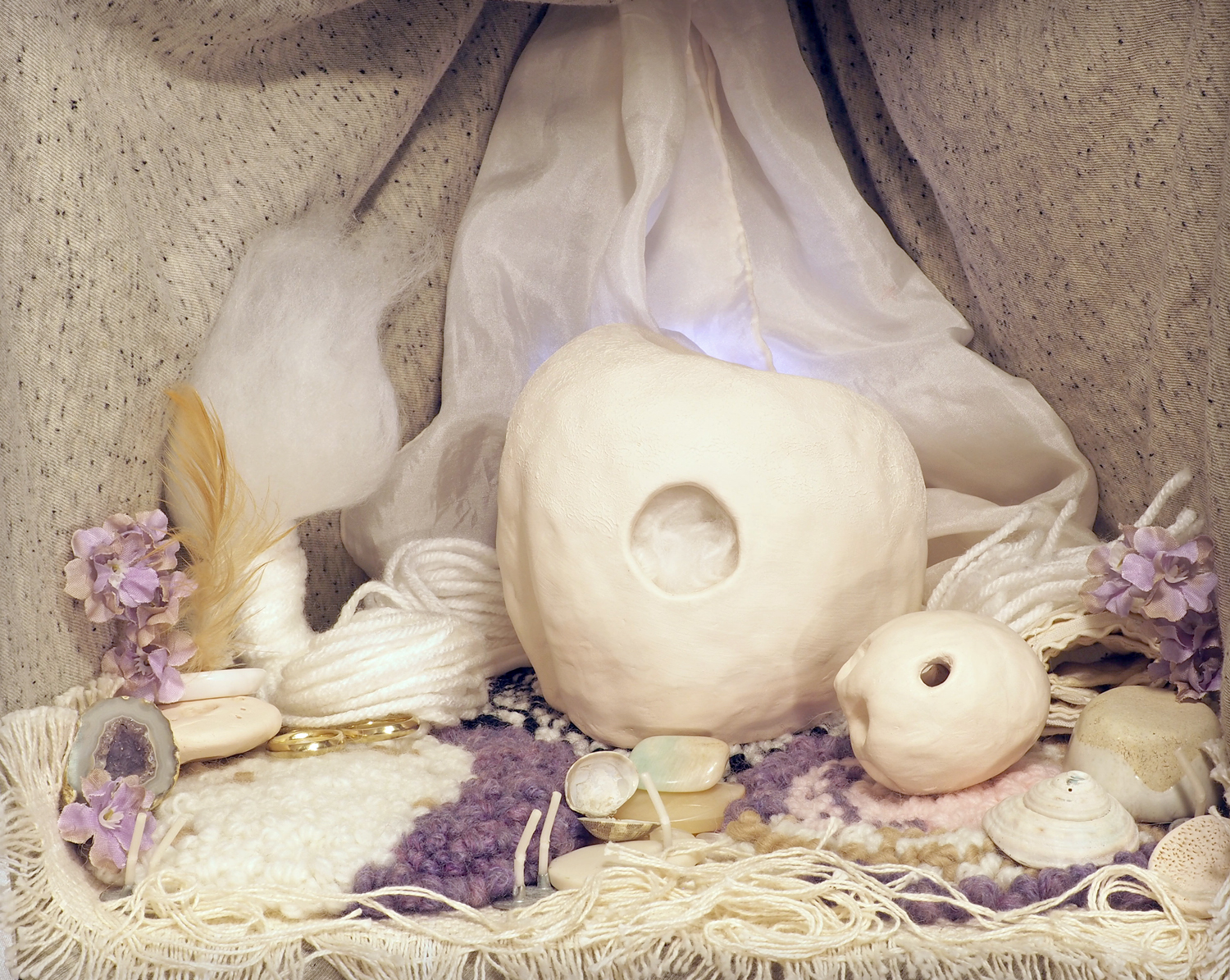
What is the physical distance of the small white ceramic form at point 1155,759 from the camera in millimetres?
780

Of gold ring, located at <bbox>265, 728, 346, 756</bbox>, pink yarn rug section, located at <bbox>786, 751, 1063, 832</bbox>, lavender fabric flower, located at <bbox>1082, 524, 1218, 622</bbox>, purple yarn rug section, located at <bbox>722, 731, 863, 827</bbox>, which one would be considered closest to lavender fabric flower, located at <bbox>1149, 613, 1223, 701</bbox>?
lavender fabric flower, located at <bbox>1082, 524, 1218, 622</bbox>

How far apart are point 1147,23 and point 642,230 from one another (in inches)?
18.2

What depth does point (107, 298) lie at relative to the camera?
0.90 metres

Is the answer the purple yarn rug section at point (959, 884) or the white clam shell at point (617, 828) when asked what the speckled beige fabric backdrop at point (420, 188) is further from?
the white clam shell at point (617, 828)

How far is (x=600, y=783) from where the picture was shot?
0.80m

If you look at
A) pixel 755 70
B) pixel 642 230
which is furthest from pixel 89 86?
pixel 755 70

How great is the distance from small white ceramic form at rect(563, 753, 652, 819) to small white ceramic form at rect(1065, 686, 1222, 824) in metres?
0.33

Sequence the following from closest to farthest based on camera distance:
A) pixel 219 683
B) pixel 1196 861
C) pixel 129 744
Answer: pixel 1196 861
pixel 129 744
pixel 219 683

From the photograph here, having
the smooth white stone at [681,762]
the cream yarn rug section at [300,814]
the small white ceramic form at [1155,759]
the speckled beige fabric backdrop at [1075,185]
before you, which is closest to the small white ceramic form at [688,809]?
the smooth white stone at [681,762]

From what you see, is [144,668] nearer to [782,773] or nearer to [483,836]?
[483,836]

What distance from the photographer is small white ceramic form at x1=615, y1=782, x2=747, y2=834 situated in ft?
2.65

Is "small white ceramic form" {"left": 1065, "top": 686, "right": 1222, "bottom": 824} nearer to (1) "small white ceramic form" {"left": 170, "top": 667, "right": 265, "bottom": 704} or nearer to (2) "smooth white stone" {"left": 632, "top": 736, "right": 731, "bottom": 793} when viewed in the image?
(2) "smooth white stone" {"left": 632, "top": 736, "right": 731, "bottom": 793}

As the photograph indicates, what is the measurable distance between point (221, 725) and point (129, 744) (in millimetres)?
75

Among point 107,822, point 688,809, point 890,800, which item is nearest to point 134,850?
point 107,822
